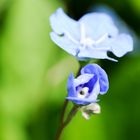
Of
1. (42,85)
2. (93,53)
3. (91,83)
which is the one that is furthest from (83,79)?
(42,85)

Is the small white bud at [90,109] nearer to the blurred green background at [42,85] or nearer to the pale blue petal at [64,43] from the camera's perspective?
the pale blue petal at [64,43]

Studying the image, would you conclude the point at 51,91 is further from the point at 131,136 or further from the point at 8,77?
the point at 131,136

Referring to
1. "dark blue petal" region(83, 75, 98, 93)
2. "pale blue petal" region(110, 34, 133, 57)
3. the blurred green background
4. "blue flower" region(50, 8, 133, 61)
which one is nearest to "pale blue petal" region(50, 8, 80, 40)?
"blue flower" region(50, 8, 133, 61)

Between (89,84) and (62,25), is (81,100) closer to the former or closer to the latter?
(89,84)

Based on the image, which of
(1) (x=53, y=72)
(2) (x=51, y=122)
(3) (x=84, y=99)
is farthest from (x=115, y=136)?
(3) (x=84, y=99)

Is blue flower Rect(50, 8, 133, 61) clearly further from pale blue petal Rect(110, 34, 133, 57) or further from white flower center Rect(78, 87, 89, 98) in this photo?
white flower center Rect(78, 87, 89, 98)

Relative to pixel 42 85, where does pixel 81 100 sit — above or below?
above

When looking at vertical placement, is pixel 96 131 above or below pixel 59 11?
below
